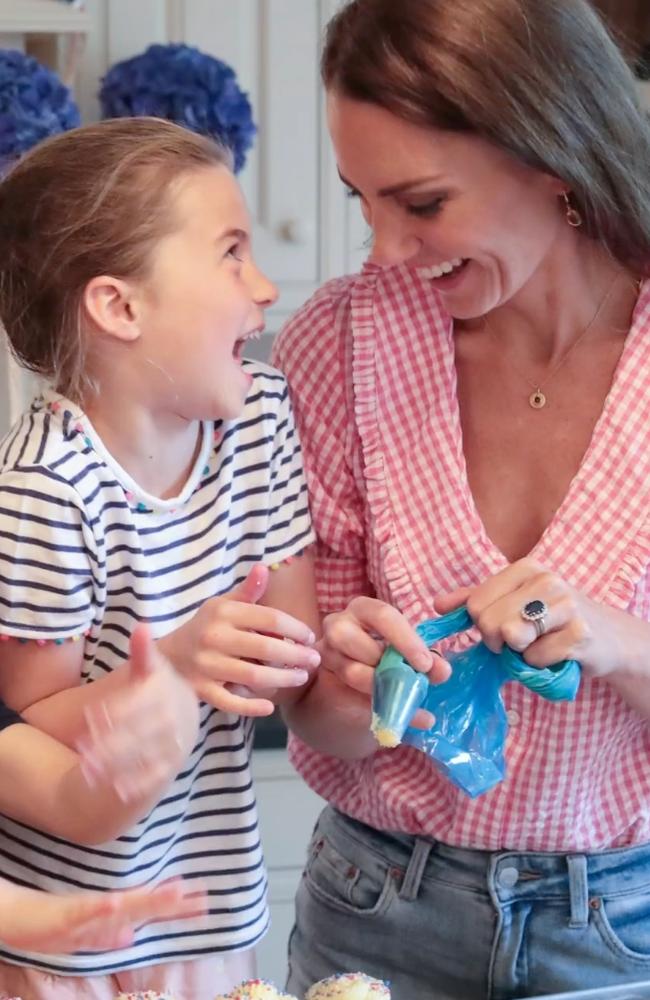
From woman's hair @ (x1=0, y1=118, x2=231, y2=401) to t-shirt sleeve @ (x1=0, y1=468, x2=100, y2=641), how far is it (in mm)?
90

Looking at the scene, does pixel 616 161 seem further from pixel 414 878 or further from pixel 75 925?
pixel 75 925

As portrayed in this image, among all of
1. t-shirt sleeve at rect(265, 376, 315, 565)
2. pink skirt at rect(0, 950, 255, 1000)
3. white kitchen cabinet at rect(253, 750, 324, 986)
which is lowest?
white kitchen cabinet at rect(253, 750, 324, 986)

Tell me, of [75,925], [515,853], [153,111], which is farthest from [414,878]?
[153,111]

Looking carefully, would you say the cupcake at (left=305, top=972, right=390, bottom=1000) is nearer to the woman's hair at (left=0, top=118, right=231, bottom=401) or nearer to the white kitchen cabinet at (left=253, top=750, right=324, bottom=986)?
the woman's hair at (left=0, top=118, right=231, bottom=401)

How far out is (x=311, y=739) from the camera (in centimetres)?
117

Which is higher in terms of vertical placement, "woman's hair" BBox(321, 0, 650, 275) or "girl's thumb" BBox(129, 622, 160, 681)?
Answer: "woman's hair" BBox(321, 0, 650, 275)

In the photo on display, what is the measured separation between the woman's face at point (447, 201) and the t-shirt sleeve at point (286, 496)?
0.50 ft

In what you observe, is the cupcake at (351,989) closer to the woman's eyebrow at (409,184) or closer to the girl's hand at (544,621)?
the girl's hand at (544,621)

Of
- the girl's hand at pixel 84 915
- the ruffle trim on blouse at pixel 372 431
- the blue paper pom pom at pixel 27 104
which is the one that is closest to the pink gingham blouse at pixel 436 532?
the ruffle trim on blouse at pixel 372 431

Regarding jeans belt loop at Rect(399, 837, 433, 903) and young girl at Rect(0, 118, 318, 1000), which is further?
jeans belt loop at Rect(399, 837, 433, 903)

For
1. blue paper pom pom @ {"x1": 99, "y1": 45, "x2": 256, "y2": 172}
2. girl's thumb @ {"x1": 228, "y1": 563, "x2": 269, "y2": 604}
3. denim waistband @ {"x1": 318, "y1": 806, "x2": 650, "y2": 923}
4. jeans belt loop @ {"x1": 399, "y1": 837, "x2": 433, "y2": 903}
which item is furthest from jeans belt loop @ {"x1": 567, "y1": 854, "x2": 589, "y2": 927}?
blue paper pom pom @ {"x1": 99, "y1": 45, "x2": 256, "y2": 172}

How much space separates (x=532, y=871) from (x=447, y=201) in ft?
1.70

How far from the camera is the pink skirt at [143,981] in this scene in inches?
42.1

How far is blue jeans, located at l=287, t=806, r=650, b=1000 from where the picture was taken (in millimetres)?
1122
